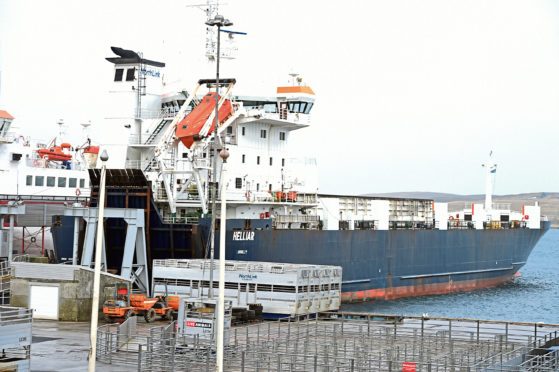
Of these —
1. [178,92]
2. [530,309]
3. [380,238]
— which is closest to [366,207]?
[380,238]

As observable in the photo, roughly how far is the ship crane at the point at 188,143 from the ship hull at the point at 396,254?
2.49m

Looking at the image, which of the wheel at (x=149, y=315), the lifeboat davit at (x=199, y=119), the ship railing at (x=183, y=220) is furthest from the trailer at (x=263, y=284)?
the lifeboat davit at (x=199, y=119)

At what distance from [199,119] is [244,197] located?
5.15 meters

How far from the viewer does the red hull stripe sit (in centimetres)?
4769

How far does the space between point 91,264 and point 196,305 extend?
17226mm

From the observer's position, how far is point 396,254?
51594 millimetres

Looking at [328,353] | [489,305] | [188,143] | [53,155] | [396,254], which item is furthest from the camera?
[53,155]

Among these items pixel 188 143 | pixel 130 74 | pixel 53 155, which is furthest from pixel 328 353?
pixel 53 155

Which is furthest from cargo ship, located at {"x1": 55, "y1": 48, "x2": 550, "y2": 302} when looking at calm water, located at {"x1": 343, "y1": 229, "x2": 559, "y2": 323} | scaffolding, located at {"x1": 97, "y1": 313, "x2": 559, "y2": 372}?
scaffolding, located at {"x1": 97, "y1": 313, "x2": 559, "y2": 372}

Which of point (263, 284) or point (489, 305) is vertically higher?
point (263, 284)

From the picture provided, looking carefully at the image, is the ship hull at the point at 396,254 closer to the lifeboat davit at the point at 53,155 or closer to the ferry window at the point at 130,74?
the ferry window at the point at 130,74

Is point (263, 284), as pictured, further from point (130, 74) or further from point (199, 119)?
point (130, 74)

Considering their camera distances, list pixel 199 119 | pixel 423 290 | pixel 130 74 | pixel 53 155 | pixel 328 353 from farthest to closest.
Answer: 1. pixel 53 155
2. pixel 423 290
3. pixel 130 74
4. pixel 199 119
5. pixel 328 353

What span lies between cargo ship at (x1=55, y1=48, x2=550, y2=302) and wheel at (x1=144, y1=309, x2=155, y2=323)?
6.87 metres
